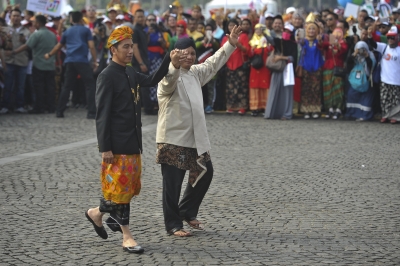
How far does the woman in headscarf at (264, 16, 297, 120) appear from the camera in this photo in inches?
640

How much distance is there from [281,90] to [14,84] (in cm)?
570

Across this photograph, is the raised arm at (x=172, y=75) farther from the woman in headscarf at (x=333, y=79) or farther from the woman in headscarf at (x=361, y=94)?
the woman in headscarf at (x=333, y=79)

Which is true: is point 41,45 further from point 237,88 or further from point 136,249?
point 136,249

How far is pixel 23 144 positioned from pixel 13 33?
5463 millimetres

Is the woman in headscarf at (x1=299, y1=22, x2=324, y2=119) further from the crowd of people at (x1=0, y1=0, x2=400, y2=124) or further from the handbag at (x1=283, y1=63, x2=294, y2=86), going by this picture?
the handbag at (x1=283, y1=63, x2=294, y2=86)

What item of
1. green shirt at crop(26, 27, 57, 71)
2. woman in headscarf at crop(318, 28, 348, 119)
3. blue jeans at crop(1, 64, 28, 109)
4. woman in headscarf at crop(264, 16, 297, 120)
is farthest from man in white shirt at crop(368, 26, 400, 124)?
blue jeans at crop(1, 64, 28, 109)

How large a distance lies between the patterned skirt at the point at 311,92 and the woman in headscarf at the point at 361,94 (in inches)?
24.8

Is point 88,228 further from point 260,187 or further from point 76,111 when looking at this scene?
point 76,111

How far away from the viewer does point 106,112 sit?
20.4 feet

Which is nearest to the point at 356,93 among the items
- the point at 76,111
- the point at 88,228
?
the point at 76,111

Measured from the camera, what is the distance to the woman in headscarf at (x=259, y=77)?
54.1 feet

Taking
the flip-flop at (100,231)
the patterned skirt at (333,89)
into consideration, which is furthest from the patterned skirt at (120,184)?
the patterned skirt at (333,89)

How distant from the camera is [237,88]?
1741 cm

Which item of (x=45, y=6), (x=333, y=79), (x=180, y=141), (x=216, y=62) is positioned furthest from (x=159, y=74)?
(x=45, y=6)
